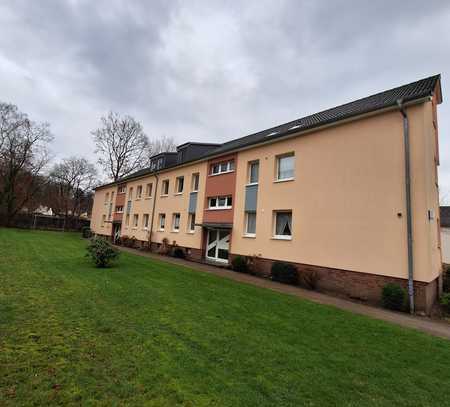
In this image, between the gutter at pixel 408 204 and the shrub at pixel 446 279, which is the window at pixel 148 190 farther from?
the shrub at pixel 446 279

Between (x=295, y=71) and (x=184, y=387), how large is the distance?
42.2ft

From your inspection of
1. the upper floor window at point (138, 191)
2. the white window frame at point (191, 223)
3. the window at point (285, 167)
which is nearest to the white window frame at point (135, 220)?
the upper floor window at point (138, 191)

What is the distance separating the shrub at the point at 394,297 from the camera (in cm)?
823

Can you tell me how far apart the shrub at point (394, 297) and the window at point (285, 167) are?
19.9ft

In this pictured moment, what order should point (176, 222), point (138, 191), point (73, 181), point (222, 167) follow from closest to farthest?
point (222, 167)
point (176, 222)
point (138, 191)
point (73, 181)

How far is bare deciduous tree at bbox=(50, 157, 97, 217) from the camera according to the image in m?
45.8

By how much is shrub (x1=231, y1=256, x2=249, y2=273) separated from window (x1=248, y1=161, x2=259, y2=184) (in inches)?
165

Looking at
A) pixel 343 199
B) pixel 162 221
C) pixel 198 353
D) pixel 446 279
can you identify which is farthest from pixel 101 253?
pixel 446 279

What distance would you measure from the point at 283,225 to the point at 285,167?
9.45ft

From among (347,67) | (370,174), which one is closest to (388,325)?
(370,174)

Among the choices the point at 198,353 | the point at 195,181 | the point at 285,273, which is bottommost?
the point at 198,353

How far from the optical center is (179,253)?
724 inches

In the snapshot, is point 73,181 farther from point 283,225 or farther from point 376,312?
point 376,312

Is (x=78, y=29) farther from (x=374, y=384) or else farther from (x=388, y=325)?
(x=388, y=325)
